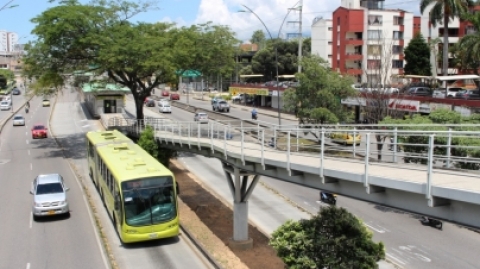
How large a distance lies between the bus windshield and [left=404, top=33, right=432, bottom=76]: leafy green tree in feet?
181

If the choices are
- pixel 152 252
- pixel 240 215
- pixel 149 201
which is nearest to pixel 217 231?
pixel 240 215

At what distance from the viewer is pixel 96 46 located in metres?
41.6

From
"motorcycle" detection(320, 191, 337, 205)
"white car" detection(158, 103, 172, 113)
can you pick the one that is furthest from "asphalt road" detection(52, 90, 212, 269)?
"white car" detection(158, 103, 172, 113)

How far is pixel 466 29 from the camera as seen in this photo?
68.8m

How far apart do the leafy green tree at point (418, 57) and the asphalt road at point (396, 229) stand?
42360mm

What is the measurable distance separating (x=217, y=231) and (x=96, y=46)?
78.2ft

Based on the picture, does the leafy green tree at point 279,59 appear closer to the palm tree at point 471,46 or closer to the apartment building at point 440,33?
the apartment building at point 440,33

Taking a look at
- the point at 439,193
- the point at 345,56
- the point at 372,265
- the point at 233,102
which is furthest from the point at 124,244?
the point at 233,102

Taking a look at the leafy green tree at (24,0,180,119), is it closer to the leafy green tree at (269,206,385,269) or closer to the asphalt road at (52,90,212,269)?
the asphalt road at (52,90,212,269)

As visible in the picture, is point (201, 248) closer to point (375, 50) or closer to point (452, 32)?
point (375, 50)

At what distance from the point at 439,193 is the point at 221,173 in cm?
2611

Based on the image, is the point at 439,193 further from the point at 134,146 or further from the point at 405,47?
the point at 405,47

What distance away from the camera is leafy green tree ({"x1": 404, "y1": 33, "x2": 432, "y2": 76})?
6762 cm

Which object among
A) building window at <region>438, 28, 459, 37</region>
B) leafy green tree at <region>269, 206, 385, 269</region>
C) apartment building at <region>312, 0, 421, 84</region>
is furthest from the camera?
apartment building at <region>312, 0, 421, 84</region>
